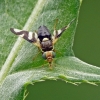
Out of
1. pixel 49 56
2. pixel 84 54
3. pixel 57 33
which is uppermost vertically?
pixel 57 33

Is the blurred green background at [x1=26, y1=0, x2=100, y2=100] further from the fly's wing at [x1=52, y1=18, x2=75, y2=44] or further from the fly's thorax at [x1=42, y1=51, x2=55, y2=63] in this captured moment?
the fly's wing at [x1=52, y1=18, x2=75, y2=44]

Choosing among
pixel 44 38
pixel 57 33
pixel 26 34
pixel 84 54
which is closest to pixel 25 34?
pixel 26 34

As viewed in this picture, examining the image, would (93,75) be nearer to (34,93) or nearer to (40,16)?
(40,16)

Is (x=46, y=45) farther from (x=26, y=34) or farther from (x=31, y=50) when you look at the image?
(x=26, y=34)

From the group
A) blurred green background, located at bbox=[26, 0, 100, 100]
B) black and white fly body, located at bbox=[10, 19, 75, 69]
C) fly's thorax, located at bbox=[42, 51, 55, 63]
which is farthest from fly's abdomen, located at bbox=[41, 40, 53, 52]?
blurred green background, located at bbox=[26, 0, 100, 100]

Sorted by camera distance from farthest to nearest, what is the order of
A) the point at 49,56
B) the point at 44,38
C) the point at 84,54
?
the point at 84,54 → the point at 44,38 → the point at 49,56

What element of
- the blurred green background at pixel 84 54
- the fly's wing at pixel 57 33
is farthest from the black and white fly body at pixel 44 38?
the blurred green background at pixel 84 54

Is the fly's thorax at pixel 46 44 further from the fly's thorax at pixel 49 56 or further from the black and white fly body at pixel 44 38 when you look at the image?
the fly's thorax at pixel 49 56

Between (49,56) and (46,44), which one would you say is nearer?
(49,56)
